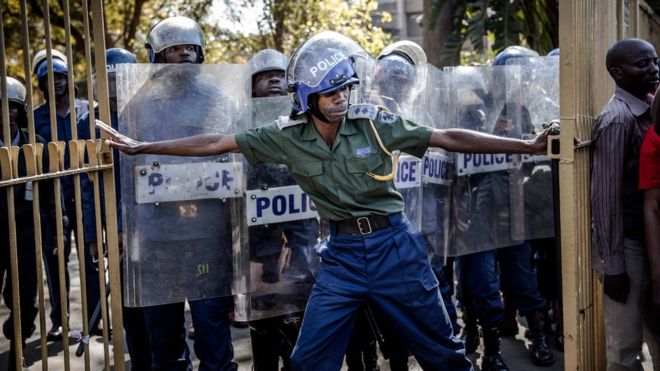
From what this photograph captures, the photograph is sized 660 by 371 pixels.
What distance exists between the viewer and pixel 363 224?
3.33m

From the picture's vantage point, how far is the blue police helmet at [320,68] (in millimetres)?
3303

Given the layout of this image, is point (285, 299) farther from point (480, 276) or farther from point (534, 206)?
point (534, 206)

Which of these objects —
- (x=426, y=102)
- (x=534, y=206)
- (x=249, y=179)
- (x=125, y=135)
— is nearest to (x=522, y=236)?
(x=534, y=206)

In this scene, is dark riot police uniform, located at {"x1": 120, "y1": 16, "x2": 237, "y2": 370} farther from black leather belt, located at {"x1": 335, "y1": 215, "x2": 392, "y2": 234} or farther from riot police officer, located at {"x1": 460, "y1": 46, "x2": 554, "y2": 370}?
riot police officer, located at {"x1": 460, "y1": 46, "x2": 554, "y2": 370}

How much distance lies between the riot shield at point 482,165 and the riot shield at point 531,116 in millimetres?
52

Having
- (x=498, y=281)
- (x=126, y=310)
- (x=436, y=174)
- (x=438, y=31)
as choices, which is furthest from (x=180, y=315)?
(x=438, y=31)

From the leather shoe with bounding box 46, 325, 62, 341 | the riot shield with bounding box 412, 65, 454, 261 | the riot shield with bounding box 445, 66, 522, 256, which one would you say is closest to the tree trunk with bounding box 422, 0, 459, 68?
the riot shield with bounding box 445, 66, 522, 256

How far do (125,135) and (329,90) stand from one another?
106 centimetres

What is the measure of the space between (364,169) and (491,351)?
6.64 ft

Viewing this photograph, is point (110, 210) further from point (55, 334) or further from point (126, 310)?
point (55, 334)

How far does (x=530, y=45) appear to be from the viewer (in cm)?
1038

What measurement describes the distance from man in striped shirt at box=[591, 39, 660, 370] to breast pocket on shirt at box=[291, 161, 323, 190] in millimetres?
1271

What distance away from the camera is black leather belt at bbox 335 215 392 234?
3332mm

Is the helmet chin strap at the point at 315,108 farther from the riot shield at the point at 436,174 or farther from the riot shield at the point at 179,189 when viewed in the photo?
the riot shield at the point at 436,174
